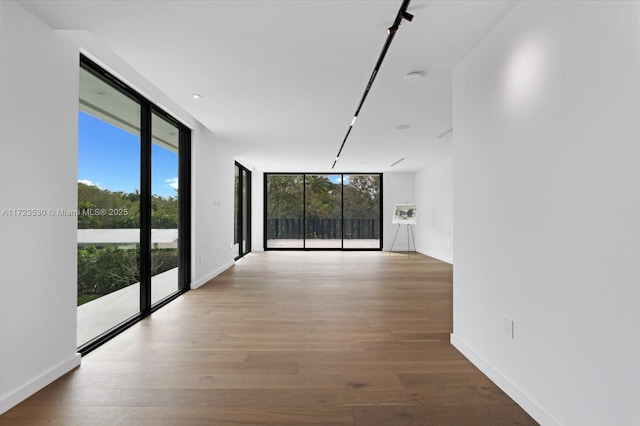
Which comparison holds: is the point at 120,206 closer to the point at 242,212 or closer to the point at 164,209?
the point at 164,209

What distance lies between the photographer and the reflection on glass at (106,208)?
2.76 m

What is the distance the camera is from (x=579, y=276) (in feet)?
5.21

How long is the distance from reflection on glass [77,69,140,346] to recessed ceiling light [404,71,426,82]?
9.69 feet

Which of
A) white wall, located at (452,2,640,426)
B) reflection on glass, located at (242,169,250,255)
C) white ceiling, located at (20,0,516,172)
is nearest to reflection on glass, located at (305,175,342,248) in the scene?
reflection on glass, located at (242,169,250,255)

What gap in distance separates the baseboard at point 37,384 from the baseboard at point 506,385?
3.11 meters

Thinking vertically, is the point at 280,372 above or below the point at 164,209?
below

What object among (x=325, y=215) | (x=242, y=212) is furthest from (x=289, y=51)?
(x=325, y=215)

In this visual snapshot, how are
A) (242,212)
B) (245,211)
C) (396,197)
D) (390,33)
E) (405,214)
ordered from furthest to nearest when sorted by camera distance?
(396,197) → (405,214) → (245,211) → (242,212) → (390,33)

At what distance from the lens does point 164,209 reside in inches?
166

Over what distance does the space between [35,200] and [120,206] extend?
108 centimetres

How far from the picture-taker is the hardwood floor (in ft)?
6.21

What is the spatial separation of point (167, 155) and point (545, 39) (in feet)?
13.9

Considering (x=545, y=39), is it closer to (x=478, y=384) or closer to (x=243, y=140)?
(x=478, y=384)

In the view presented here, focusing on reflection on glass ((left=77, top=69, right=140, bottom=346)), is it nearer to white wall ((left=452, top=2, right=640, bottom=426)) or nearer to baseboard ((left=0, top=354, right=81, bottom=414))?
baseboard ((left=0, top=354, right=81, bottom=414))
